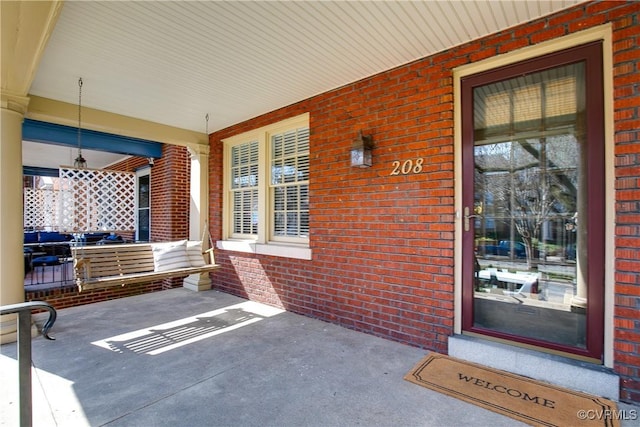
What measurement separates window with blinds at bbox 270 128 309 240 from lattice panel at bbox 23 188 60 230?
892 cm

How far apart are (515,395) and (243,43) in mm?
3555

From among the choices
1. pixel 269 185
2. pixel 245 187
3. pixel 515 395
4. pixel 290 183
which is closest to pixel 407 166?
pixel 290 183

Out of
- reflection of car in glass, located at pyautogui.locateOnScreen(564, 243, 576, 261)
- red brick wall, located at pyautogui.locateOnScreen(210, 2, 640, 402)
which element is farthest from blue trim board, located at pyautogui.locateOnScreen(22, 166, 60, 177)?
reflection of car in glass, located at pyautogui.locateOnScreen(564, 243, 576, 261)

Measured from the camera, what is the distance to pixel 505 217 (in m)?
2.71

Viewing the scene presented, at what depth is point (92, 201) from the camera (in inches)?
206

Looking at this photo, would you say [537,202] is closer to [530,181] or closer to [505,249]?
[530,181]

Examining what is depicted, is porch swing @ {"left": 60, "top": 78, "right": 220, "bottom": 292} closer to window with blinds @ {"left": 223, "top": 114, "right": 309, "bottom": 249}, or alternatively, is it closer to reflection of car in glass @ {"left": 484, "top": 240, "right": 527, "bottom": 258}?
window with blinds @ {"left": 223, "top": 114, "right": 309, "bottom": 249}

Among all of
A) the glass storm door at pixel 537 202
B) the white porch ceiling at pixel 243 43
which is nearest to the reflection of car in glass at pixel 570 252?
the glass storm door at pixel 537 202

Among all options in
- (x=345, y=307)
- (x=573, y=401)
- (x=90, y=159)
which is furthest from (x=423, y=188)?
(x=90, y=159)

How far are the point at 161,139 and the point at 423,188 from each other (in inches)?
168

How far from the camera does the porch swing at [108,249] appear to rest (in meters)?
3.62

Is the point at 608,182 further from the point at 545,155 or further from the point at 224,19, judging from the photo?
the point at 224,19

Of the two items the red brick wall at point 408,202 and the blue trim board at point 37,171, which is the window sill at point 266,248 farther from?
the blue trim board at point 37,171

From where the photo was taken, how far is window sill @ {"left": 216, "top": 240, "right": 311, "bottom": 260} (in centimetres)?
410
